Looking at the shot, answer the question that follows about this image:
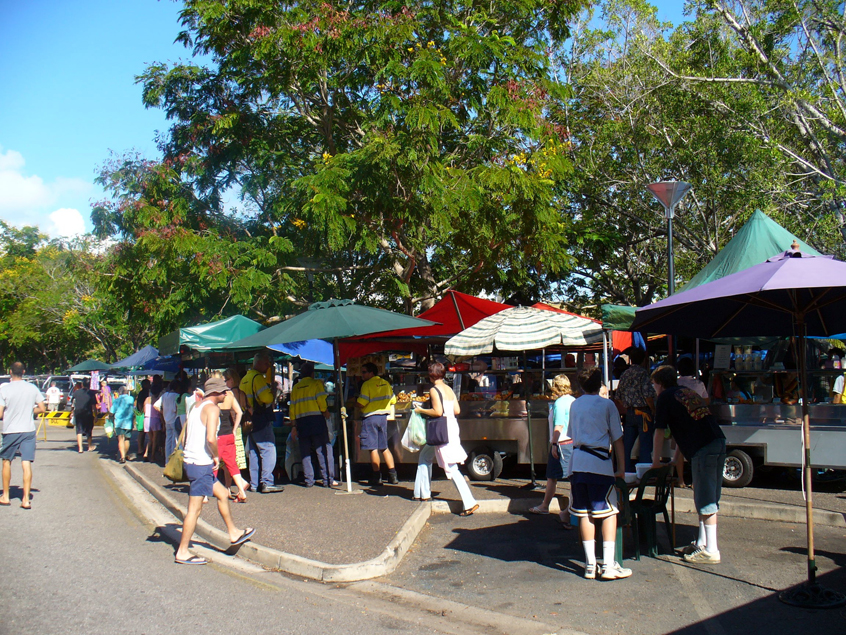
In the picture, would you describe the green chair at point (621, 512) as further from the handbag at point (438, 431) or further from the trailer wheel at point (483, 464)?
the trailer wheel at point (483, 464)

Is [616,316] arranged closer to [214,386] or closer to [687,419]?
[687,419]

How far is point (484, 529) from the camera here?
7836mm

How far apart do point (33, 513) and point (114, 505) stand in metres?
1.09

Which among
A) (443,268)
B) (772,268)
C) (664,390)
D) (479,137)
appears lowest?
(664,390)

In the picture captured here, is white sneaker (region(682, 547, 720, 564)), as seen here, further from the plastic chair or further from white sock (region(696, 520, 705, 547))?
the plastic chair

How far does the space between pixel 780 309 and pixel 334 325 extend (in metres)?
5.38

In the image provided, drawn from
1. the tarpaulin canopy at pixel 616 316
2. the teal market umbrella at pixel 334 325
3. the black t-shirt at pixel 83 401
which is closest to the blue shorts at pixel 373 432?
the teal market umbrella at pixel 334 325

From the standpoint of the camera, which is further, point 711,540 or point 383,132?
point 383,132

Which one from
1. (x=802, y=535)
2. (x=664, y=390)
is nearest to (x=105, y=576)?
(x=664, y=390)

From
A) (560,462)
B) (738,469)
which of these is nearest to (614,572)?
(560,462)

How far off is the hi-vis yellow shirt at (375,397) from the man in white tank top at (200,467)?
3.45 metres

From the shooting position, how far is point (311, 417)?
32.8ft

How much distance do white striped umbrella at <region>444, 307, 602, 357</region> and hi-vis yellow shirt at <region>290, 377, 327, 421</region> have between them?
6.57 feet

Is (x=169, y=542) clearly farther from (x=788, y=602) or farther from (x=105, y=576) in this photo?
(x=788, y=602)
